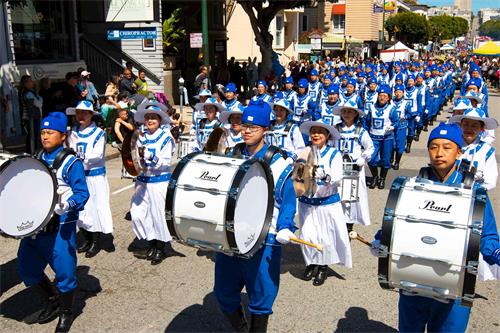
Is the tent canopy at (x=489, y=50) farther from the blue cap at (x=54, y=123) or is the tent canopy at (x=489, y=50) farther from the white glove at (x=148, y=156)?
the blue cap at (x=54, y=123)

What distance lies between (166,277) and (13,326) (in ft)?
5.58

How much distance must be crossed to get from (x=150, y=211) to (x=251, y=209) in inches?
A: 118

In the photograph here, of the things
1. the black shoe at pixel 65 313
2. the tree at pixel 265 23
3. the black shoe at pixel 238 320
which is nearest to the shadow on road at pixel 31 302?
the black shoe at pixel 65 313

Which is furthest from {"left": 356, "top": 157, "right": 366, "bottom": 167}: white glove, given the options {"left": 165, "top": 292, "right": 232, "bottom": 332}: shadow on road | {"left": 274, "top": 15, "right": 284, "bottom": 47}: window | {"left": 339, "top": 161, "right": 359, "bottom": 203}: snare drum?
{"left": 274, "top": 15, "right": 284, "bottom": 47}: window

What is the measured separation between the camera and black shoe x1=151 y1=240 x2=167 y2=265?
6773 millimetres

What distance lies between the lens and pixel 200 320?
5273 mm

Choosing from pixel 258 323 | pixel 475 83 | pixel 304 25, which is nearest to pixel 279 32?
pixel 304 25

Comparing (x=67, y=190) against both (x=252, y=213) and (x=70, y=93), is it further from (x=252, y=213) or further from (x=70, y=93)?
(x=70, y=93)

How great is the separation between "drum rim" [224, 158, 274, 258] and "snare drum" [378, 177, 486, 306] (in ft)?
3.09

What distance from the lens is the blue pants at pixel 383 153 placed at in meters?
10.7

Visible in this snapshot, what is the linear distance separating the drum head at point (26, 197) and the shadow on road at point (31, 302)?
107cm

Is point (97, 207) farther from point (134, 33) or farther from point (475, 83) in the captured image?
point (134, 33)

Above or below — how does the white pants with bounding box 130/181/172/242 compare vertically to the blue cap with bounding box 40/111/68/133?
below

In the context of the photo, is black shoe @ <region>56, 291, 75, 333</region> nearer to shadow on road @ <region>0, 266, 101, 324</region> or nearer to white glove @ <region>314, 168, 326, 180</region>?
shadow on road @ <region>0, 266, 101, 324</region>
